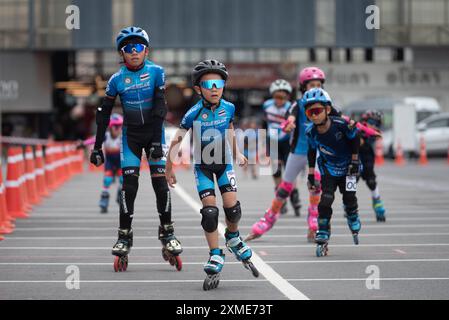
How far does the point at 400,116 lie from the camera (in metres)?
47.7

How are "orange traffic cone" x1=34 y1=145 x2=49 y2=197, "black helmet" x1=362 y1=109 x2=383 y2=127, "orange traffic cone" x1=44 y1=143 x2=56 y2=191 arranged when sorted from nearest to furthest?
"black helmet" x1=362 y1=109 x2=383 y2=127
"orange traffic cone" x1=34 y1=145 x2=49 y2=197
"orange traffic cone" x1=44 y1=143 x2=56 y2=191

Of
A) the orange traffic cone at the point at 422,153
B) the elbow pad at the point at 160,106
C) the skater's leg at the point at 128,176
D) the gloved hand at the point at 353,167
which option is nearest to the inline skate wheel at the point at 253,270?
the skater's leg at the point at 128,176

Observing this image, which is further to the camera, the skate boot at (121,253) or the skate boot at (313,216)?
the skate boot at (313,216)

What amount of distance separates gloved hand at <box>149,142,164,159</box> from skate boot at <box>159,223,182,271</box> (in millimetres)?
711

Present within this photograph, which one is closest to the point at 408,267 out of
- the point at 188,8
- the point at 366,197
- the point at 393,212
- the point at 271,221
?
the point at 271,221

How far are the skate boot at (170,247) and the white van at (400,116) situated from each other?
108 ft

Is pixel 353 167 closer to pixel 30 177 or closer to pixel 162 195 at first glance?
pixel 162 195

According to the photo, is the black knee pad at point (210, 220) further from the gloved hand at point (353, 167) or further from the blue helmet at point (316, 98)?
the gloved hand at point (353, 167)

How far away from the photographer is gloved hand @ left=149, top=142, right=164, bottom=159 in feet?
38.1

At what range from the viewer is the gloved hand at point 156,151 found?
457 inches

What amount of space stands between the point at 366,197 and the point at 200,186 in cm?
1308

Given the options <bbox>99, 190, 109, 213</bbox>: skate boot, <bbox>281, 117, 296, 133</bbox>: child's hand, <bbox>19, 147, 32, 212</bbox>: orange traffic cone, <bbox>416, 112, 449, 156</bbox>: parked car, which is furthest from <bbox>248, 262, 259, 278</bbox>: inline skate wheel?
<bbox>416, 112, 449, 156</bbox>: parked car

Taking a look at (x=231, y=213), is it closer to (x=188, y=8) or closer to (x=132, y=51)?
(x=132, y=51)

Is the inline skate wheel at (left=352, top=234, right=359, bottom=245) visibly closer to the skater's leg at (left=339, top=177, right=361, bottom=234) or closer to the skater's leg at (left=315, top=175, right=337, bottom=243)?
the skater's leg at (left=339, top=177, right=361, bottom=234)
